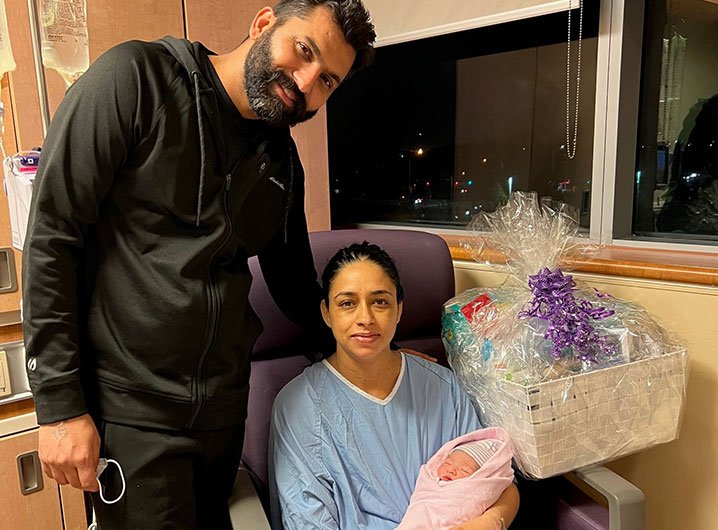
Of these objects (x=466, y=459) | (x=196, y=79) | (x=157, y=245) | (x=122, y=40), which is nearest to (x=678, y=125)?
(x=466, y=459)

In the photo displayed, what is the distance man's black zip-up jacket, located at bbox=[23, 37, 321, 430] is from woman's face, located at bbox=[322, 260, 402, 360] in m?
0.26

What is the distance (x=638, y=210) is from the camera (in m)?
2.04

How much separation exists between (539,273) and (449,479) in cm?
55

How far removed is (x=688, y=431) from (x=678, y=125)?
1.02 m

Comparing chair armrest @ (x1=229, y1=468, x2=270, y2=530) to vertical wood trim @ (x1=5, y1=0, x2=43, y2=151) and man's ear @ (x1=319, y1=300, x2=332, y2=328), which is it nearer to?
man's ear @ (x1=319, y1=300, x2=332, y2=328)

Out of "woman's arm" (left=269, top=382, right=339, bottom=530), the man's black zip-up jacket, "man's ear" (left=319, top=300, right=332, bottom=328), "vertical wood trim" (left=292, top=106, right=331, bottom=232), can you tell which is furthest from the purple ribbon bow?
"vertical wood trim" (left=292, top=106, right=331, bottom=232)

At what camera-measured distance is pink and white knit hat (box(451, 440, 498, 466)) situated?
1.35 meters

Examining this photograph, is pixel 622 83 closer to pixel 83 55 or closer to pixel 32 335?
pixel 83 55

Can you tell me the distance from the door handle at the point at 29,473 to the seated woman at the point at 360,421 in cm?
93

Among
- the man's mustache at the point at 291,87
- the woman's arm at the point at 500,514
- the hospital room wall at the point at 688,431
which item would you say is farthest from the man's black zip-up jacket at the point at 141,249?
the hospital room wall at the point at 688,431

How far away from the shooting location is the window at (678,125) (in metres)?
1.85

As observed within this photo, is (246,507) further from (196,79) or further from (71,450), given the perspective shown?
(196,79)

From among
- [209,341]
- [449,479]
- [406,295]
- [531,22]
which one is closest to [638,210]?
[531,22]

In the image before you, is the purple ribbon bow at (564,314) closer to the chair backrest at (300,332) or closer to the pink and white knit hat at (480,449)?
the pink and white knit hat at (480,449)
